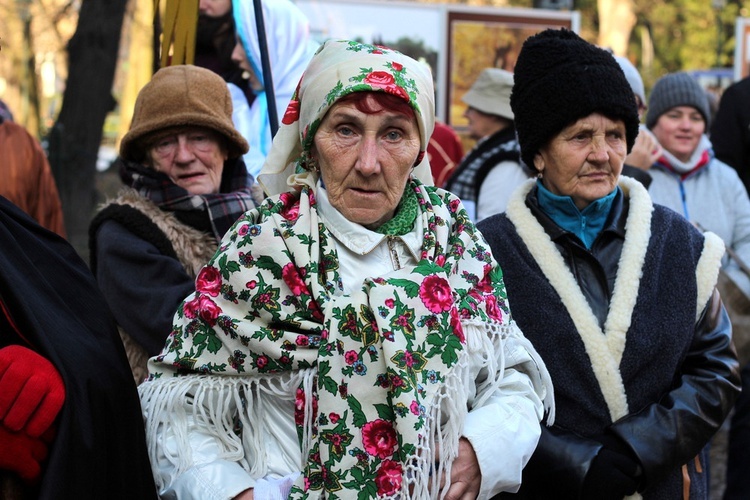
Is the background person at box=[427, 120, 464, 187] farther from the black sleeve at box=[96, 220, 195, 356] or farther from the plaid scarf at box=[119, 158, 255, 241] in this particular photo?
the black sleeve at box=[96, 220, 195, 356]

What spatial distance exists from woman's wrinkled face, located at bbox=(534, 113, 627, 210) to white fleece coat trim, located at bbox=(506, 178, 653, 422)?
14 cm

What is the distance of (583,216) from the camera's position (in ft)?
10.5

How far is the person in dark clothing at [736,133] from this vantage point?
649 cm

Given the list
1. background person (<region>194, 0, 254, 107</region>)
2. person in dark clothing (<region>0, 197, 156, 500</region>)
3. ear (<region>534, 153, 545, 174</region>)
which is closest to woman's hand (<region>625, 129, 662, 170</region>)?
ear (<region>534, 153, 545, 174</region>)

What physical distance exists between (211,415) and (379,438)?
1.40ft

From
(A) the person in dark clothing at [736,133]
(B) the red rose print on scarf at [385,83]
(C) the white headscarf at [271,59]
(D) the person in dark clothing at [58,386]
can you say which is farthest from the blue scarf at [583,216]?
(A) the person in dark clothing at [736,133]

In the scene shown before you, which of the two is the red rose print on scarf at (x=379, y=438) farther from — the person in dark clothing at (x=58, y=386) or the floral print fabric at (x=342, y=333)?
the person in dark clothing at (x=58, y=386)

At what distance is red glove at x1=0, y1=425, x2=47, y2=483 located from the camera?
214 centimetres

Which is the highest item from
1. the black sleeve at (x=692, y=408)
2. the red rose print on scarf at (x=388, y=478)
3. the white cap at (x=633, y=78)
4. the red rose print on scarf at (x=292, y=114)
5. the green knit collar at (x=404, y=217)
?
the red rose print on scarf at (x=292, y=114)

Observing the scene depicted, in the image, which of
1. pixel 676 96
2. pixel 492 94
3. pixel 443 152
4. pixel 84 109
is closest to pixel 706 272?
pixel 676 96

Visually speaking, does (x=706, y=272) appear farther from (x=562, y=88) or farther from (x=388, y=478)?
(x=388, y=478)

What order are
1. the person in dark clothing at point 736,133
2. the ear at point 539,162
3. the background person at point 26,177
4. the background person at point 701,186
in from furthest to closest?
the person in dark clothing at point 736,133 < the background person at point 26,177 < the background person at point 701,186 < the ear at point 539,162

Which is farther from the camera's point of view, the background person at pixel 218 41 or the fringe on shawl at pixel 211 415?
the background person at pixel 218 41

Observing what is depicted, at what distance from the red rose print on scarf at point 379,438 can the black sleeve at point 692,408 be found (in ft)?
2.97
